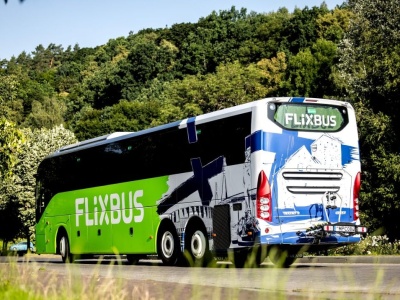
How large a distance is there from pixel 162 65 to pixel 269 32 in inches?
619

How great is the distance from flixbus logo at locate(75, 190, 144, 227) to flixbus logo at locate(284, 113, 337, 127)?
5395mm

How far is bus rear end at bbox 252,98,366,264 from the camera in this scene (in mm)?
18469

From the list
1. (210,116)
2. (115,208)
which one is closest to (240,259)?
(210,116)

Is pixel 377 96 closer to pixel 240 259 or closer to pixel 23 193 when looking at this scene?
pixel 240 259

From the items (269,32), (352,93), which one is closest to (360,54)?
(352,93)

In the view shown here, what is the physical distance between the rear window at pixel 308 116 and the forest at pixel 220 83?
277 centimetres

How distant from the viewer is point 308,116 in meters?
19.3

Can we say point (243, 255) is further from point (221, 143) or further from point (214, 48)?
point (214, 48)

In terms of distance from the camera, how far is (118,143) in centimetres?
2412

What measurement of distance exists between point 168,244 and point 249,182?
4.09 meters

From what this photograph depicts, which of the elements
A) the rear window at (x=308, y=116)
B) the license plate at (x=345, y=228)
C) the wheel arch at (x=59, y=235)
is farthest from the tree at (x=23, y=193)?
the license plate at (x=345, y=228)

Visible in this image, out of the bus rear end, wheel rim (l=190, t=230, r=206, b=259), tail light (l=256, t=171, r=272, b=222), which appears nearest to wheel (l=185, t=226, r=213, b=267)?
wheel rim (l=190, t=230, r=206, b=259)

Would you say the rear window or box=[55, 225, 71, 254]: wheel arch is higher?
the rear window

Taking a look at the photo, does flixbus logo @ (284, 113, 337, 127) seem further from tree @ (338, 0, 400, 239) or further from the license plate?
tree @ (338, 0, 400, 239)
